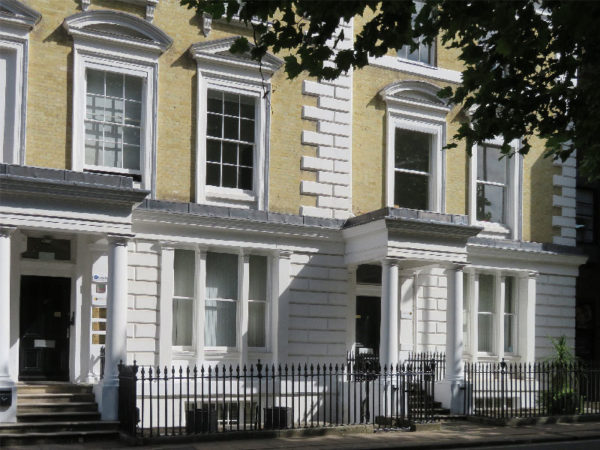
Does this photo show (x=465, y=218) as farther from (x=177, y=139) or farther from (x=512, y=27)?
(x=512, y=27)

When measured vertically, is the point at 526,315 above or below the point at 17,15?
below

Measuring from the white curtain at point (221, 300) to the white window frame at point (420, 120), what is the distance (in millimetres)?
4275

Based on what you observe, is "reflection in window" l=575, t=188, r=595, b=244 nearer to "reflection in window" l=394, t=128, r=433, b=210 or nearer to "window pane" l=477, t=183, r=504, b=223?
"window pane" l=477, t=183, r=504, b=223

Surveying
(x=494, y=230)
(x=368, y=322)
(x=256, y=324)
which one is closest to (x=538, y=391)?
(x=368, y=322)

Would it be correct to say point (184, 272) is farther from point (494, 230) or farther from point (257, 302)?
point (494, 230)

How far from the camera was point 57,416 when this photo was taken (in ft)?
57.3

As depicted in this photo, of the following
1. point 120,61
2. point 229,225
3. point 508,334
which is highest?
point 120,61

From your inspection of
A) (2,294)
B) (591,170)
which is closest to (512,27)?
(591,170)

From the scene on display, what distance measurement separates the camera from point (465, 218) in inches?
855

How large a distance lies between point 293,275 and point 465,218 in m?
4.07

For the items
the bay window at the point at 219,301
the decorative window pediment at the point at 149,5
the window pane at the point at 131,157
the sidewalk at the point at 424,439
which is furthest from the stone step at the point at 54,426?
the decorative window pediment at the point at 149,5

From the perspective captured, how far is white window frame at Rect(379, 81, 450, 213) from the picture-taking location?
75.4ft

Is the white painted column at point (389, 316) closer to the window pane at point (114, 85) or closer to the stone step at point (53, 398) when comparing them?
the stone step at point (53, 398)

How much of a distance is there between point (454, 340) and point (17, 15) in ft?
37.7
